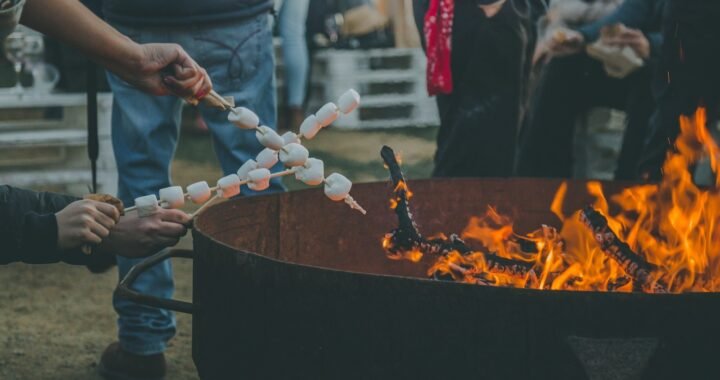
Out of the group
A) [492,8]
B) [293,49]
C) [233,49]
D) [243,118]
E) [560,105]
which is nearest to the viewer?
[243,118]

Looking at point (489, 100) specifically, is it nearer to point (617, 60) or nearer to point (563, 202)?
point (563, 202)

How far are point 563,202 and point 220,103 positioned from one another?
3.27 ft

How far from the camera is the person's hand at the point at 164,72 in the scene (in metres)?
2.38

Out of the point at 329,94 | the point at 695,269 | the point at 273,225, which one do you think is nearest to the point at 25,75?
the point at 273,225

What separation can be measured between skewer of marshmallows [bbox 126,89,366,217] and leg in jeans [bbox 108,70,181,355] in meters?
0.73

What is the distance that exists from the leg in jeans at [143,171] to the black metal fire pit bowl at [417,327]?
2.78 feet

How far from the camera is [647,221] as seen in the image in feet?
8.76

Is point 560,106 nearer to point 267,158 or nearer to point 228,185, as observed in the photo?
point 267,158

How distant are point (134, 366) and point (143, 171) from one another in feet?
1.94

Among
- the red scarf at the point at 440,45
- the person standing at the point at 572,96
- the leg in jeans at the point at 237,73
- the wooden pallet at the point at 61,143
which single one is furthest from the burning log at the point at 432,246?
the wooden pallet at the point at 61,143

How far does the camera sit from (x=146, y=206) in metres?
2.34

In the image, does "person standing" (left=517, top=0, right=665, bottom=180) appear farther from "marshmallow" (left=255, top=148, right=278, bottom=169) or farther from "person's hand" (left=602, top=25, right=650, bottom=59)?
"marshmallow" (left=255, top=148, right=278, bottom=169)

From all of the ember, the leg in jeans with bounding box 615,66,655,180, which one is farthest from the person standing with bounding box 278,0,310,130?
the ember

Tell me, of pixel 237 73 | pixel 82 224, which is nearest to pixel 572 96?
pixel 237 73
